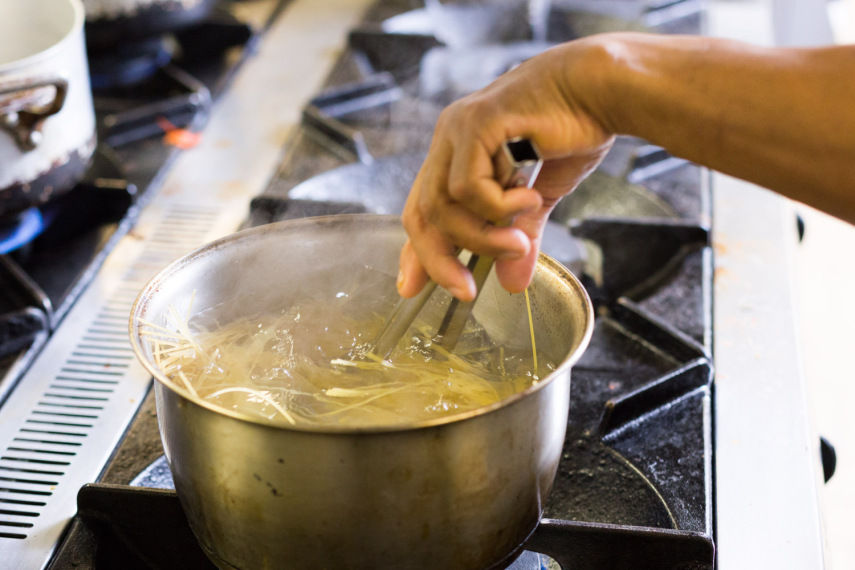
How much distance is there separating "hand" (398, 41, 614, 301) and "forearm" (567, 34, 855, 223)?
2 cm

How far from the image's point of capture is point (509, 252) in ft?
2.23

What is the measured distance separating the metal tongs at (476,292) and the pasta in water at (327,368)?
19 mm

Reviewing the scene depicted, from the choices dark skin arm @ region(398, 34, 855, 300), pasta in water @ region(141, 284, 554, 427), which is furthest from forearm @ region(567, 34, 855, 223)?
pasta in water @ region(141, 284, 554, 427)

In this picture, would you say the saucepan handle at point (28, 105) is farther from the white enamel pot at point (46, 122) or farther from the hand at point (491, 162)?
the hand at point (491, 162)

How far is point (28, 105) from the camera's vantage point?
40.3 inches

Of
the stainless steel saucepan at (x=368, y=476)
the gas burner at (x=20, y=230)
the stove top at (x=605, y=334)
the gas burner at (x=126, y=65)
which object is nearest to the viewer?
the stainless steel saucepan at (x=368, y=476)

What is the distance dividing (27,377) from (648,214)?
1047 mm

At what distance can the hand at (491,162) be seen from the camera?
66cm

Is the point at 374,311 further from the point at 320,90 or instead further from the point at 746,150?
the point at 320,90

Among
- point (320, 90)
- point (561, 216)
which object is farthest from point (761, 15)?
point (320, 90)

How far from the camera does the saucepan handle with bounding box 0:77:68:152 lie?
3.26 feet

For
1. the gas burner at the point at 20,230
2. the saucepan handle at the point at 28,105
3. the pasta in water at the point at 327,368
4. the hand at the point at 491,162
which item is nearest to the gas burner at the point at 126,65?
the gas burner at the point at 20,230

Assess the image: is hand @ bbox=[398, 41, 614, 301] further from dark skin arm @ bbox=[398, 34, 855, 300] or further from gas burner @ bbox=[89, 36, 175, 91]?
gas burner @ bbox=[89, 36, 175, 91]

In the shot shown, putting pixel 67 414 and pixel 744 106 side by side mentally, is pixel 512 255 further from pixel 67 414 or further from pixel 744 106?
pixel 67 414
